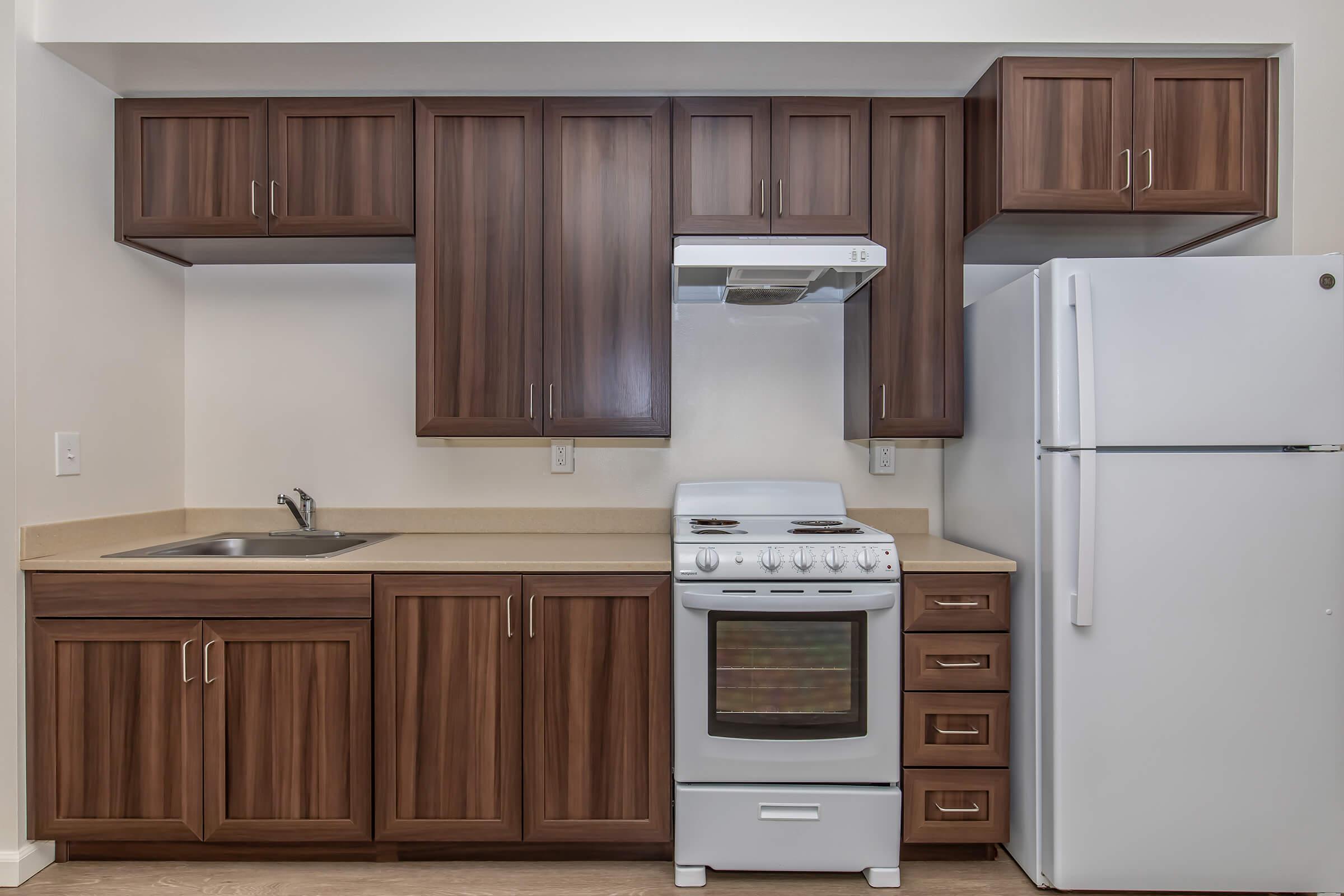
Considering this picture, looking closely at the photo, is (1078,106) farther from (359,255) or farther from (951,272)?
(359,255)

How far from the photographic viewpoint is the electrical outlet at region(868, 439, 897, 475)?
2.79 meters

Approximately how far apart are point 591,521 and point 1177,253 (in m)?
2.30

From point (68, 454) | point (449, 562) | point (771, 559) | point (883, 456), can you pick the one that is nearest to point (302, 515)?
point (68, 454)

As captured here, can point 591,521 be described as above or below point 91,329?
below

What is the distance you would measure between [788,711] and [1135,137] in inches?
77.5

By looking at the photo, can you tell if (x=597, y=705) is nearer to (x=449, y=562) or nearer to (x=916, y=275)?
(x=449, y=562)

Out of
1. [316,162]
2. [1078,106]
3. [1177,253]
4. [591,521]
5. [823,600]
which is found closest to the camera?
[823,600]

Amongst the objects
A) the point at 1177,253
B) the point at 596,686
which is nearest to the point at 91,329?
the point at 596,686

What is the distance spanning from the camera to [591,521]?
280cm

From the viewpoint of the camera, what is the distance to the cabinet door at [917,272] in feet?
7.92

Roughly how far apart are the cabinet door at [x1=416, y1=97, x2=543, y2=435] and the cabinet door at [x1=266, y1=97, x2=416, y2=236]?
62mm

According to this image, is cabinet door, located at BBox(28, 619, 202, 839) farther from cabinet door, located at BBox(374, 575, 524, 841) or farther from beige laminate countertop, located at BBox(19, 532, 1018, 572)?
cabinet door, located at BBox(374, 575, 524, 841)

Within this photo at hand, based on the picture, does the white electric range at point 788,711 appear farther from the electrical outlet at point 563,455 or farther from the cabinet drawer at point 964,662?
the electrical outlet at point 563,455

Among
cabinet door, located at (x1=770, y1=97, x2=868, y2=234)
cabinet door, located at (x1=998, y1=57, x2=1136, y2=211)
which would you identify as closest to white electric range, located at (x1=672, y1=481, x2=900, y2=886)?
cabinet door, located at (x1=770, y1=97, x2=868, y2=234)
